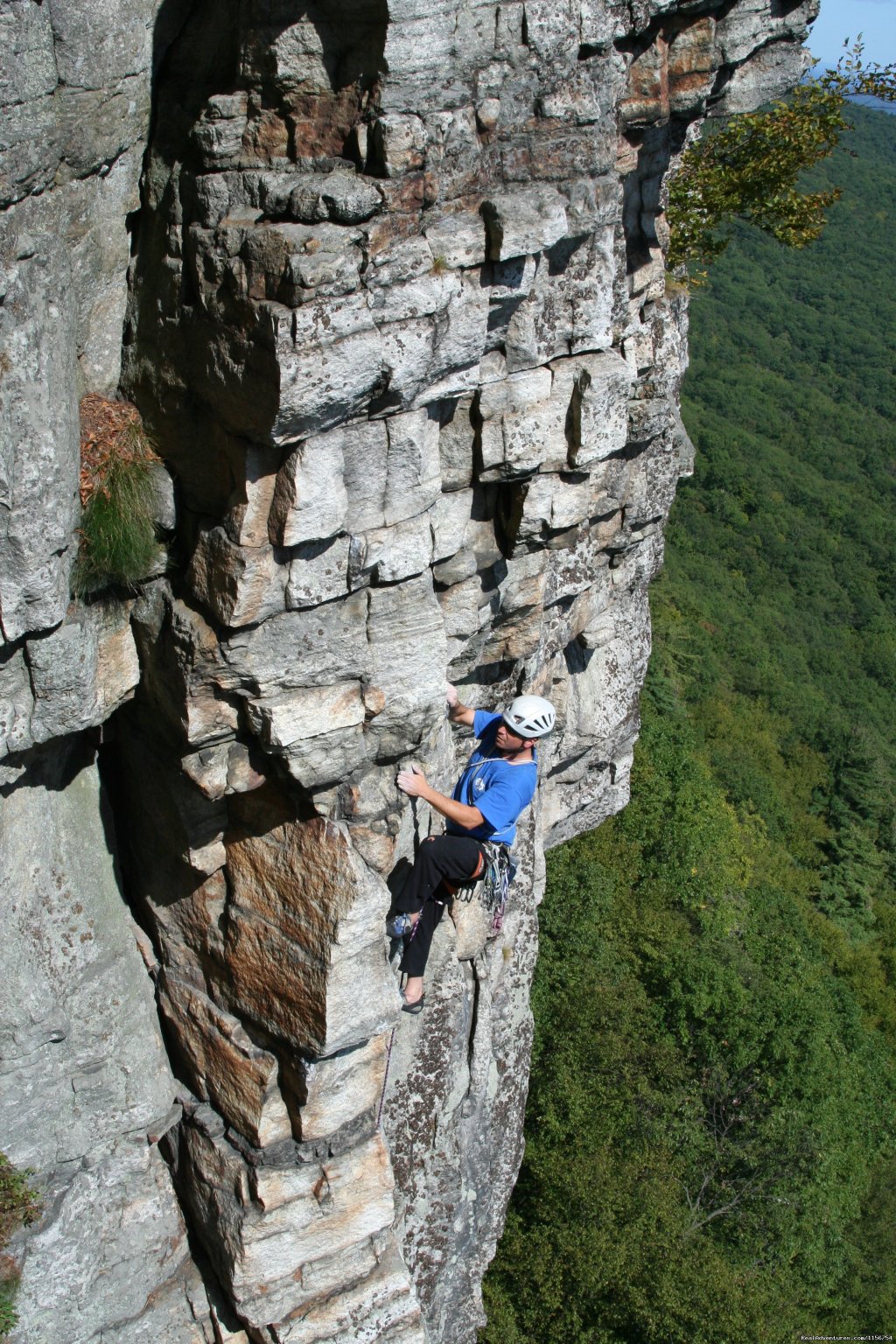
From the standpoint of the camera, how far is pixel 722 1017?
760 inches

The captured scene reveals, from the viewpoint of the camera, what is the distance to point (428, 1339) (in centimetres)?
1109

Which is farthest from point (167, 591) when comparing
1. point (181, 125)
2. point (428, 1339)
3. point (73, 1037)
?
point (428, 1339)

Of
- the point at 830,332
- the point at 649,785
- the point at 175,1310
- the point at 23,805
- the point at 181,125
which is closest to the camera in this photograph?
the point at 181,125

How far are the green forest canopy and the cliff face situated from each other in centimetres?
626

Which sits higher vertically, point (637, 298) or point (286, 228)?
point (286, 228)

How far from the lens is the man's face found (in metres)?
7.80

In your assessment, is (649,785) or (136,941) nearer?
(136,941)

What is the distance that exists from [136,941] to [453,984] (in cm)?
279

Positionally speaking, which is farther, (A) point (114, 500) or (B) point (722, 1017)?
(B) point (722, 1017)

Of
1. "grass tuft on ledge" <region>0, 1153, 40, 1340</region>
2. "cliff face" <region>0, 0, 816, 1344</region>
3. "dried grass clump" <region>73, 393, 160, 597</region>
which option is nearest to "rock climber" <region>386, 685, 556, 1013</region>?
"cliff face" <region>0, 0, 816, 1344</region>

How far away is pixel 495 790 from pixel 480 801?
121 mm

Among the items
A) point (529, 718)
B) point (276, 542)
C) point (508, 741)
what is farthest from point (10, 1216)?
point (276, 542)

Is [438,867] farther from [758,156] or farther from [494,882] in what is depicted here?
[758,156]

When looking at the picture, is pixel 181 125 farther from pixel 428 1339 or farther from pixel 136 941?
pixel 428 1339
